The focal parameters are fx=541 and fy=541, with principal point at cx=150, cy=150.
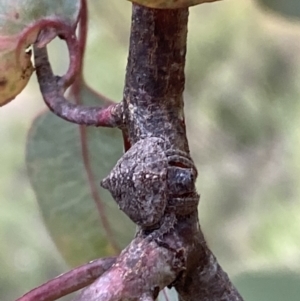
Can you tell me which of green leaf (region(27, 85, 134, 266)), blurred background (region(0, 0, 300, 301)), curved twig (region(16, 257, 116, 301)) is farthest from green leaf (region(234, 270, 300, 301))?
curved twig (region(16, 257, 116, 301))

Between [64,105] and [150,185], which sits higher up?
[64,105]

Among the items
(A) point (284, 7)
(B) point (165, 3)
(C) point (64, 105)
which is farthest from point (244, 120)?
(B) point (165, 3)

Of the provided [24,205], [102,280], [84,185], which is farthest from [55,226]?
[102,280]

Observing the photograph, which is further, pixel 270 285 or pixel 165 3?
pixel 270 285

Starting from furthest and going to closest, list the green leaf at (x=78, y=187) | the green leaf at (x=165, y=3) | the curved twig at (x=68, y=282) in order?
the green leaf at (x=78, y=187) → the curved twig at (x=68, y=282) → the green leaf at (x=165, y=3)

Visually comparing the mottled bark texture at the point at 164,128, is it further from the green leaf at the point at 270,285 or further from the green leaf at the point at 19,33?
the green leaf at the point at 270,285

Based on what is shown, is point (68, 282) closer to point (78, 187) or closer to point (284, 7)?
point (78, 187)

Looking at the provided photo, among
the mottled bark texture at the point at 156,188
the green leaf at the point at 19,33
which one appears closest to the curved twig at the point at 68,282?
the mottled bark texture at the point at 156,188

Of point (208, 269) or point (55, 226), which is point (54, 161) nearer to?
point (55, 226)
